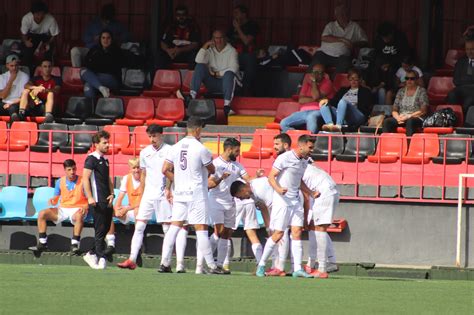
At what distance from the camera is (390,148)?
21.5m

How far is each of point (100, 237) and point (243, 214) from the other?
5.97 ft

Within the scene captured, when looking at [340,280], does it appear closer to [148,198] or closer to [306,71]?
[148,198]

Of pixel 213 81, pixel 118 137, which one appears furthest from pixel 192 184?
pixel 213 81

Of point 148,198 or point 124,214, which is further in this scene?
point 124,214

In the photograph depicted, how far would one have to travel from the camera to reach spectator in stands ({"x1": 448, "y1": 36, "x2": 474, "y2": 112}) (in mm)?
22547

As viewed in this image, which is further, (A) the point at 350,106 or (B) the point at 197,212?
(A) the point at 350,106

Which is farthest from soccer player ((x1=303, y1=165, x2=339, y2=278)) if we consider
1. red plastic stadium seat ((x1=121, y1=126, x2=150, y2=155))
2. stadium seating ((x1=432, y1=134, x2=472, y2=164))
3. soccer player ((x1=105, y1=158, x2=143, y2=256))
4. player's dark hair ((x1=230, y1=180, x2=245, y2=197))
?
red plastic stadium seat ((x1=121, y1=126, x2=150, y2=155))

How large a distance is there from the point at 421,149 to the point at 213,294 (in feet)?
25.0

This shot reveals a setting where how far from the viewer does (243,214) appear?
1884 cm

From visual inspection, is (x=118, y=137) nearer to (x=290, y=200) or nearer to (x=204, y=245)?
(x=204, y=245)

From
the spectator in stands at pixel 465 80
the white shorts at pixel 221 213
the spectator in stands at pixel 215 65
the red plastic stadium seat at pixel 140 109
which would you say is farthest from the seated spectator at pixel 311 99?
the white shorts at pixel 221 213

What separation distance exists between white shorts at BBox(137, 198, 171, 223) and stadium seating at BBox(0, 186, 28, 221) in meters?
3.03

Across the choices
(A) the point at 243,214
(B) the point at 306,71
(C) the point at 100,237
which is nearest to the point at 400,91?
(B) the point at 306,71

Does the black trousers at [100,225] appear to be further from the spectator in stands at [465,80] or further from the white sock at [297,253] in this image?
the spectator in stands at [465,80]
